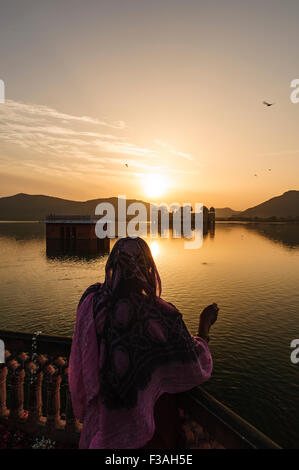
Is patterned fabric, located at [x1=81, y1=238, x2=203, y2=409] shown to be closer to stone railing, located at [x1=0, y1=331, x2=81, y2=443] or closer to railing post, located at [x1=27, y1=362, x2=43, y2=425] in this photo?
stone railing, located at [x1=0, y1=331, x2=81, y2=443]

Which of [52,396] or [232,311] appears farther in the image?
[232,311]

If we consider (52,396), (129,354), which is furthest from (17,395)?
(129,354)

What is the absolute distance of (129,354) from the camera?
6.95 feet

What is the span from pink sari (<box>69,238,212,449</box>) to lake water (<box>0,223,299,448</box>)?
12289mm

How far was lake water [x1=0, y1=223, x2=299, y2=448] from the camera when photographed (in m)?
14.2

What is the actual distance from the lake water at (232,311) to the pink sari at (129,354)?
12289 mm

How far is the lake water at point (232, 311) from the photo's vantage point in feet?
46.6

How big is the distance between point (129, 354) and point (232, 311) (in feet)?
88.0

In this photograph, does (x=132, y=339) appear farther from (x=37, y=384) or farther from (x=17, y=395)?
(x=17, y=395)

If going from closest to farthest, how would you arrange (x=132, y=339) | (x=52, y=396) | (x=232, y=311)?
1. (x=132, y=339)
2. (x=52, y=396)
3. (x=232, y=311)

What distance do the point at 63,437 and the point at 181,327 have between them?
2779mm

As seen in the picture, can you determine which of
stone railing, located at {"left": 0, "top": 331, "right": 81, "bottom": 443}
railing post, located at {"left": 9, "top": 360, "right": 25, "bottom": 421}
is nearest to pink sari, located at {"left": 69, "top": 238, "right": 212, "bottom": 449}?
stone railing, located at {"left": 0, "top": 331, "right": 81, "bottom": 443}
